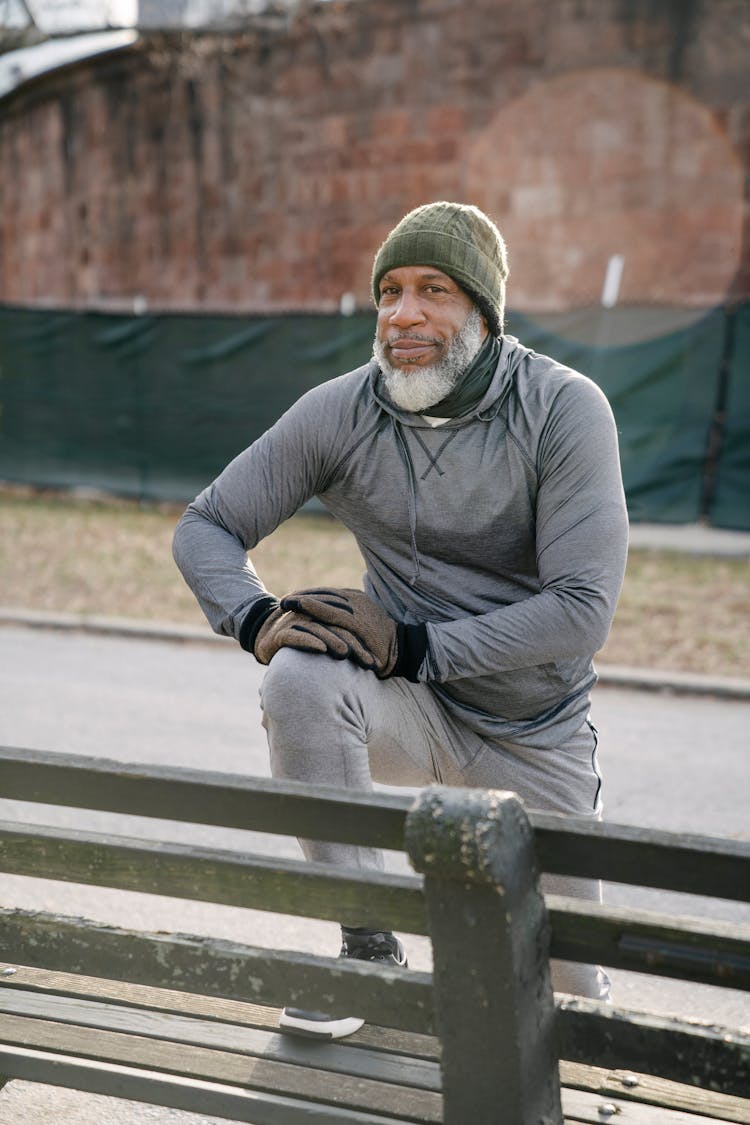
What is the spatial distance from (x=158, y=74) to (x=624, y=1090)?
20981 millimetres

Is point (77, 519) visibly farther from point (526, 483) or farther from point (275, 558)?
point (526, 483)

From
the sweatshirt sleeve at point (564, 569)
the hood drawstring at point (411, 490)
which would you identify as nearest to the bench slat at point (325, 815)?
the sweatshirt sleeve at point (564, 569)

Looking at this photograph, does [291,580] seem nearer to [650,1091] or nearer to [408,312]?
[408,312]

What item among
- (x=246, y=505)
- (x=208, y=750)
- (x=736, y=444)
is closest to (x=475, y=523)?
(x=246, y=505)

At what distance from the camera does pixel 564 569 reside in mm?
2814

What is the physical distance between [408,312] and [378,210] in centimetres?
1586

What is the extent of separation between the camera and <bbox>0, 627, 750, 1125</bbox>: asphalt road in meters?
3.80

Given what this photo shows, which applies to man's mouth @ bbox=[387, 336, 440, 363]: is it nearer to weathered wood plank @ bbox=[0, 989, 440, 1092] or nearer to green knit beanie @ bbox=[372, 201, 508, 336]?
green knit beanie @ bbox=[372, 201, 508, 336]

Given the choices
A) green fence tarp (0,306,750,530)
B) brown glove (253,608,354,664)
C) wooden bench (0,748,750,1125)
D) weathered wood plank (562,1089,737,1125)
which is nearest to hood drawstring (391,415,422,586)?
brown glove (253,608,354,664)

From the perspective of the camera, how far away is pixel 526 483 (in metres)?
2.91

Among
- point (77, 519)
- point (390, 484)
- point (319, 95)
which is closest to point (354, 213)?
point (319, 95)

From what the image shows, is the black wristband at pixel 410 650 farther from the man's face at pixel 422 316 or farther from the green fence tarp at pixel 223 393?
the green fence tarp at pixel 223 393

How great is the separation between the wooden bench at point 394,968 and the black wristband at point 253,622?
0.92 m

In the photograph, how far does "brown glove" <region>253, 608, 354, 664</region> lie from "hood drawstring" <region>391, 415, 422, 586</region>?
0.39m
